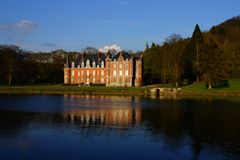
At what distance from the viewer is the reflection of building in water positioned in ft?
115

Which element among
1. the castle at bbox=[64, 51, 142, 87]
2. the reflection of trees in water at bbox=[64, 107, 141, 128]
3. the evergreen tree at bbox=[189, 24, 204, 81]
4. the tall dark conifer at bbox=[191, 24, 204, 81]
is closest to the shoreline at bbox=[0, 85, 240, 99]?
the evergreen tree at bbox=[189, 24, 204, 81]

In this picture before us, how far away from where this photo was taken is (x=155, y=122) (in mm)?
35562

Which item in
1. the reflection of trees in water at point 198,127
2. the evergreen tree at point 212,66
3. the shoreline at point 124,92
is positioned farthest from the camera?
the evergreen tree at point 212,66

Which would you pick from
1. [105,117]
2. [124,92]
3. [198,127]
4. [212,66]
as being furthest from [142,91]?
[198,127]

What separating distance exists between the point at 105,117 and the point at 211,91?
42483 millimetres

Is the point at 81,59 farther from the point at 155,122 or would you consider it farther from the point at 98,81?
the point at 155,122

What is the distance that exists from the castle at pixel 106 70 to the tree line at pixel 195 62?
4.78 metres

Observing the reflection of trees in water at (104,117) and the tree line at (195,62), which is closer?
the reflection of trees in water at (104,117)

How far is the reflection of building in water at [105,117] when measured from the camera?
35125 mm

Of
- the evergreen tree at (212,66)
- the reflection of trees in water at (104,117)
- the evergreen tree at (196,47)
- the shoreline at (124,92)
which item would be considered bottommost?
the reflection of trees in water at (104,117)

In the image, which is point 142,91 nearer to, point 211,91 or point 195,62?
point 211,91

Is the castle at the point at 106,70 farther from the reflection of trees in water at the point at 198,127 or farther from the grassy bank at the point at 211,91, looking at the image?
the reflection of trees in water at the point at 198,127

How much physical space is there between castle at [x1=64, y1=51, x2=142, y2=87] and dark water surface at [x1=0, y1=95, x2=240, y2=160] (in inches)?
2345

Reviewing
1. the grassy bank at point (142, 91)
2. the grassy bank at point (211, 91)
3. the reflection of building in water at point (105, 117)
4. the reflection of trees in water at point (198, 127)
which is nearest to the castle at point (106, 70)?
the grassy bank at point (142, 91)
